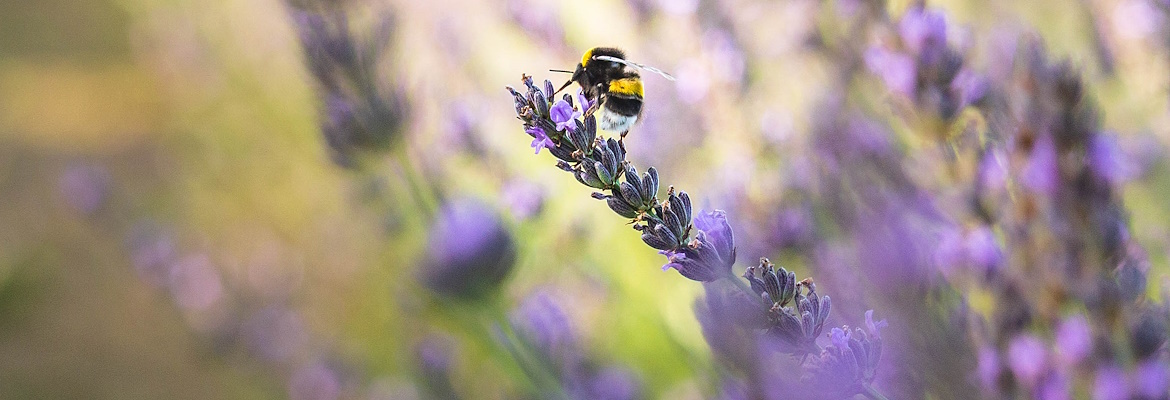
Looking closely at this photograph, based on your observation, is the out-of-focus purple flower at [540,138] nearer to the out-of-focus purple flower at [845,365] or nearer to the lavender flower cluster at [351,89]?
the out-of-focus purple flower at [845,365]

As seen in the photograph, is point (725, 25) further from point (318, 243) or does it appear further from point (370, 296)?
point (318, 243)

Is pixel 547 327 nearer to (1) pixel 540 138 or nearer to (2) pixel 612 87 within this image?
(2) pixel 612 87

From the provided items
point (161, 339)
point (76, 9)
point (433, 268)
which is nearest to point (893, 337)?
point (433, 268)

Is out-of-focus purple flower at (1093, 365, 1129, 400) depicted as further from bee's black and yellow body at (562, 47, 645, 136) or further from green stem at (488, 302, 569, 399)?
green stem at (488, 302, 569, 399)

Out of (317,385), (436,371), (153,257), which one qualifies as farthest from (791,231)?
(153,257)

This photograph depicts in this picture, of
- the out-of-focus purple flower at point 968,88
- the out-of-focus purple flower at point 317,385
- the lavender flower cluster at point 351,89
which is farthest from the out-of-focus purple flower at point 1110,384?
the out-of-focus purple flower at point 317,385

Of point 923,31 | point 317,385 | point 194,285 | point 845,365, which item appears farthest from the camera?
point 194,285
